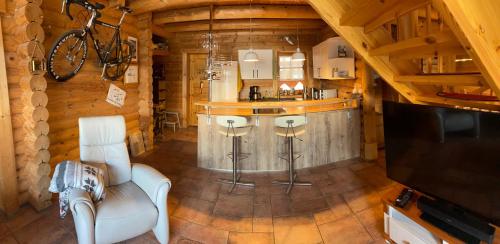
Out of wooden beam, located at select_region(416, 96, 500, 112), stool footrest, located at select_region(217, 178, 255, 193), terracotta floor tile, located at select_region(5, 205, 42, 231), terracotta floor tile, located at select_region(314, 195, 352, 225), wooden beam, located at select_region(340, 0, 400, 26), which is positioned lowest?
terracotta floor tile, located at select_region(314, 195, 352, 225)

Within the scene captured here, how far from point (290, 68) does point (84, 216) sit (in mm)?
5836

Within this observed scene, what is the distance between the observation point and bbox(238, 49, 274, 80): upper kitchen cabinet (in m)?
6.64

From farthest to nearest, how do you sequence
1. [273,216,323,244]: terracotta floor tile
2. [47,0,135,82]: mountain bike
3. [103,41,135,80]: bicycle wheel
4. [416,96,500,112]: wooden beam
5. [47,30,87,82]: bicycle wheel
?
[103,41,135,80]: bicycle wheel, [47,30,87,82]: bicycle wheel, [47,0,135,82]: mountain bike, [273,216,323,244]: terracotta floor tile, [416,96,500,112]: wooden beam

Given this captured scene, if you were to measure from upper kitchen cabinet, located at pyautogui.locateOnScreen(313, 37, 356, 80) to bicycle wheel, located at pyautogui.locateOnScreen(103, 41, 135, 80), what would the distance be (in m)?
3.47

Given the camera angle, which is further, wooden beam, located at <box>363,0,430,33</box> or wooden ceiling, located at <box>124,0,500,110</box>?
wooden beam, located at <box>363,0,430,33</box>

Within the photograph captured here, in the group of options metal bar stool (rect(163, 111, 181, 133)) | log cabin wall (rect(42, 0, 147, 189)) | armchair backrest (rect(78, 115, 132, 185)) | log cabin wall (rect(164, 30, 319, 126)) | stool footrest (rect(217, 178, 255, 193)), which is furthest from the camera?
metal bar stool (rect(163, 111, 181, 133))

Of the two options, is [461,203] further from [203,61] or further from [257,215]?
[203,61]

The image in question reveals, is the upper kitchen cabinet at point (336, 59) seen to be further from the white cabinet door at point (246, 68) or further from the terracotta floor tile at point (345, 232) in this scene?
the terracotta floor tile at point (345, 232)

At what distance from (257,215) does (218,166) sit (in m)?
1.51

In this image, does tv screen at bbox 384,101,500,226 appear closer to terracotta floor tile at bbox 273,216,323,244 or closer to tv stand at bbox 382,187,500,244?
tv stand at bbox 382,187,500,244

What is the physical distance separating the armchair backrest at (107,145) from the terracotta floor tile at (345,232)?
1937 mm

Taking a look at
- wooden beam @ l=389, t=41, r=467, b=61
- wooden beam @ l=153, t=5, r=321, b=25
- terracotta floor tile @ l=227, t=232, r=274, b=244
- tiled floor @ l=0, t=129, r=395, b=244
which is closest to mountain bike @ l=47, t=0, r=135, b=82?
wooden beam @ l=153, t=5, r=321, b=25

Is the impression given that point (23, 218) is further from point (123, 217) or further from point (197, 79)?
point (197, 79)

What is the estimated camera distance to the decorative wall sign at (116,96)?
4383mm
